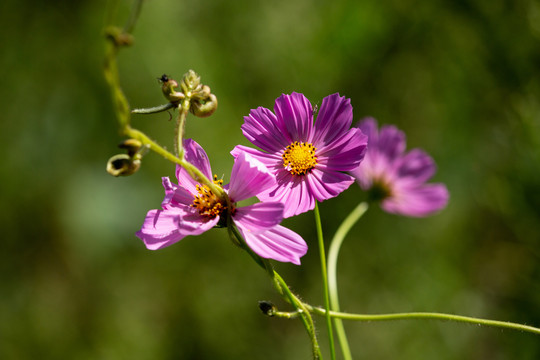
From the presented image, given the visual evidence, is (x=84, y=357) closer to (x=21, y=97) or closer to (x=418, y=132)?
(x=21, y=97)

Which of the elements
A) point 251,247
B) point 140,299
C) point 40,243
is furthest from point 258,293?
point 251,247

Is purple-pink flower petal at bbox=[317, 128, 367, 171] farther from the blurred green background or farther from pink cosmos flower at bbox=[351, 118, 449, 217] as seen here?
the blurred green background

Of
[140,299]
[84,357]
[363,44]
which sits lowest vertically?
[84,357]

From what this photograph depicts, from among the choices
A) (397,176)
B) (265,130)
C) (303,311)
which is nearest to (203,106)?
(265,130)

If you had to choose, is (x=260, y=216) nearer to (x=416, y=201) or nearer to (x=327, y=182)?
(x=327, y=182)

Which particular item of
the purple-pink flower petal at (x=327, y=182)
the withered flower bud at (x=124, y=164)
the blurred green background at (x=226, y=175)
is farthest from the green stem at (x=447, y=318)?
the blurred green background at (x=226, y=175)

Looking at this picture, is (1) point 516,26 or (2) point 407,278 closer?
(1) point 516,26

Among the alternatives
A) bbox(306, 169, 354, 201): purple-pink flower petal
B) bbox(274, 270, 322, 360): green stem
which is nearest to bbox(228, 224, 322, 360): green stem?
bbox(274, 270, 322, 360): green stem
